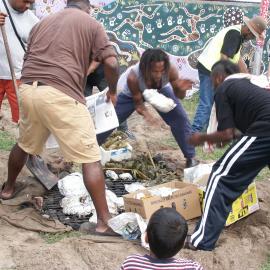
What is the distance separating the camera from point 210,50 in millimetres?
7465

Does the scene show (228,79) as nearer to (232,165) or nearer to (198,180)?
(232,165)

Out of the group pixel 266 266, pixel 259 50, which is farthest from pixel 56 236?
pixel 259 50

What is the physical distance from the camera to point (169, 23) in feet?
35.1

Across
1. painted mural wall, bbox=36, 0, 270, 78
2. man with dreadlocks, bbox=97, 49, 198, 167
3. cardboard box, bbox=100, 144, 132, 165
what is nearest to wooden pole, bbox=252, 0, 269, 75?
painted mural wall, bbox=36, 0, 270, 78

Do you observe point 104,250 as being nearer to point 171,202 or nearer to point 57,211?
point 171,202

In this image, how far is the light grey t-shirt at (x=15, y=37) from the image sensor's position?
5.68 metres

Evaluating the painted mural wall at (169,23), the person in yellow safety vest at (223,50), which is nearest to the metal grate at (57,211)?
the person in yellow safety vest at (223,50)

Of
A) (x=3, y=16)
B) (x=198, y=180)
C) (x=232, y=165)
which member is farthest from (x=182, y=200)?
(x=3, y=16)

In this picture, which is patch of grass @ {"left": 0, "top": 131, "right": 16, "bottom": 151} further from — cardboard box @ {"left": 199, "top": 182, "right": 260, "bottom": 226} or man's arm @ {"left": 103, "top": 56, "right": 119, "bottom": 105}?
cardboard box @ {"left": 199, "top": 182, "right": 260, "bottom": 226}

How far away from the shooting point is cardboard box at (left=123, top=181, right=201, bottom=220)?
14.6 feet

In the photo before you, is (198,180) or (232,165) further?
(198,180)

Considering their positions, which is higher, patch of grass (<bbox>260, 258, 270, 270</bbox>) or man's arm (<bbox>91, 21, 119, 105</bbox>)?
man's arm (<bbox>91, 21, 119, 105</bbox>)

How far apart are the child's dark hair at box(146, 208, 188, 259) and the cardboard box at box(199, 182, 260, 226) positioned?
2021 mm

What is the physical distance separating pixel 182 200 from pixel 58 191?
51.6 inches
